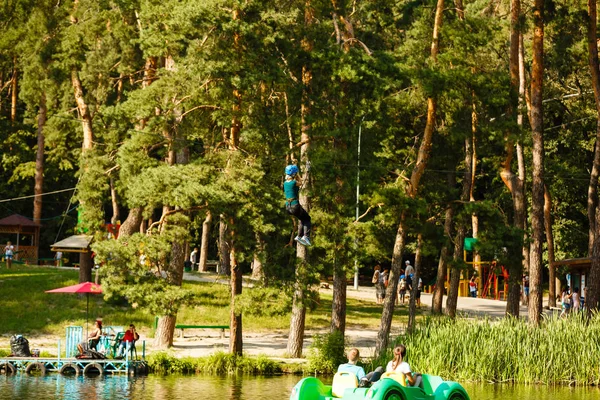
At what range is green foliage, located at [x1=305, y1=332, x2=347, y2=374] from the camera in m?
29.4

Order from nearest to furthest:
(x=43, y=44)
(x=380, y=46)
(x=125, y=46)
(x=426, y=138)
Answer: (x=426, y=138) < (x=125, y=46) < (x=43, y=44) < (x=380, y=46)

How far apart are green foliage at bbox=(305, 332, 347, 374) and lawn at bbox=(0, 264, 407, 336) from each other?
9.48 meters

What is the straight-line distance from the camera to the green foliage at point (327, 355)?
29438 millimetres

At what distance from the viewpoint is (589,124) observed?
53969mm

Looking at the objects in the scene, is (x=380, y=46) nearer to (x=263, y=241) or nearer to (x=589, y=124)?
(x=263, y=241)

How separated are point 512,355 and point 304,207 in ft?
25.3

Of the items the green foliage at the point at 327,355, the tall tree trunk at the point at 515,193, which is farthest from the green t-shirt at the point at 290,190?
the tall tree trunk at the point at 515,193

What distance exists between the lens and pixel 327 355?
29.5 metres

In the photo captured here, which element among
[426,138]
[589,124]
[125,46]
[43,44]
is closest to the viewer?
[426,138]

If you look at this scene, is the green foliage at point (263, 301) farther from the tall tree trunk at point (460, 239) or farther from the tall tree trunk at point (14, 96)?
the tall tree trunk at point (14, 96)

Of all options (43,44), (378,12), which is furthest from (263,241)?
(43,44)

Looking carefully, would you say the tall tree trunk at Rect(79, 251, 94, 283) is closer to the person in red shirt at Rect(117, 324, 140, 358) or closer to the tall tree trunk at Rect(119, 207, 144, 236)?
the tall tree trunk at Rect(119, 207, 144, 236)

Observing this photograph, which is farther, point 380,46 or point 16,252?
point 16,252

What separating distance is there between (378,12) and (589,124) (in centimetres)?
2553
